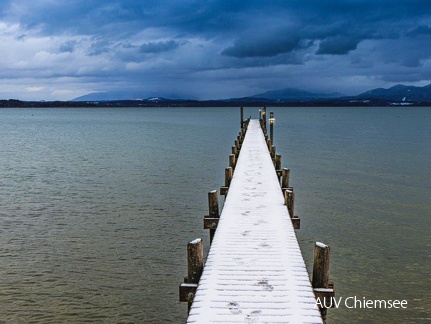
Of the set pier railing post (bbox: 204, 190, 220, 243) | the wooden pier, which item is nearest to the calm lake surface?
pier railing post (bbox: 204, 190, 220, 243)

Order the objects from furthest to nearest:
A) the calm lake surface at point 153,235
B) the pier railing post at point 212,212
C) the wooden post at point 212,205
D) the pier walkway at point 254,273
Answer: the wooden post at point 212,205, the pier railing post at point 212,212, the calm lake surface at point 153,235, the pier walkway at point 254,273

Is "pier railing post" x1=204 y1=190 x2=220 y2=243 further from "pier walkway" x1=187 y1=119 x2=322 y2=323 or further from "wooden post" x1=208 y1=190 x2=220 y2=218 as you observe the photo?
"pier walkway" x1=187 y1=119 x2=322 y2=323

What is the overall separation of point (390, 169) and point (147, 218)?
19580 mm

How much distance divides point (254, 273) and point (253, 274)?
4 centimetres

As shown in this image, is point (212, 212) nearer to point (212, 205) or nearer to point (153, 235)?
point (212, 205)

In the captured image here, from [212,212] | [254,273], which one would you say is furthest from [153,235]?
[254,273]

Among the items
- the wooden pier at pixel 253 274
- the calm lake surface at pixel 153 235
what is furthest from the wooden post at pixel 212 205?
the calm lake surface at pixel 153 235

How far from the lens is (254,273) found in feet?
24.7

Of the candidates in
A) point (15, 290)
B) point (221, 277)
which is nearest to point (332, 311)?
point (221, 277)

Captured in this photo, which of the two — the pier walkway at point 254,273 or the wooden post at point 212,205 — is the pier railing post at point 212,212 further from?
the pier walkway at point 254,273

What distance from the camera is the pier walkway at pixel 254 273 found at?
20.4 feet

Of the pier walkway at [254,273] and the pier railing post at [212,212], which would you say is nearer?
the pier walkway at [254,273]

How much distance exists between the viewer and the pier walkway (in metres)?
6.22

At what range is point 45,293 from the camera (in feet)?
36.8
